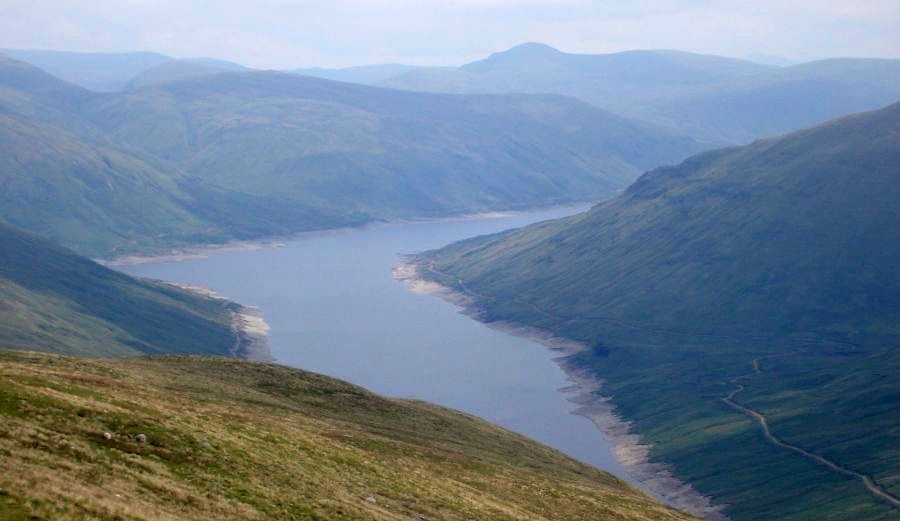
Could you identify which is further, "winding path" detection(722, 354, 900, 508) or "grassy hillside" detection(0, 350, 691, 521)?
"winding path" detection(722, 354, 900, 508)

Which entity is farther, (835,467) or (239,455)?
(835,467)

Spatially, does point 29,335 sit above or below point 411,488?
below

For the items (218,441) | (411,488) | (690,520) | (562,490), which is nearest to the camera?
(218,441)

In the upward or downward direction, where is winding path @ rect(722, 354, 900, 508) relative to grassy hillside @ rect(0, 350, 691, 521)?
downward

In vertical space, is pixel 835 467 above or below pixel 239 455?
below

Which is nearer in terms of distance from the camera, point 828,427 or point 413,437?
point 413,437

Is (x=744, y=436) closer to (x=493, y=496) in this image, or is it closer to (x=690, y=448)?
(x=690, y=448)

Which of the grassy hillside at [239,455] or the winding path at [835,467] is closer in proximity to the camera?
the grassy hillside at [239,455]

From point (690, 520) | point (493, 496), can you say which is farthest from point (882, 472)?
point (493, 496)
